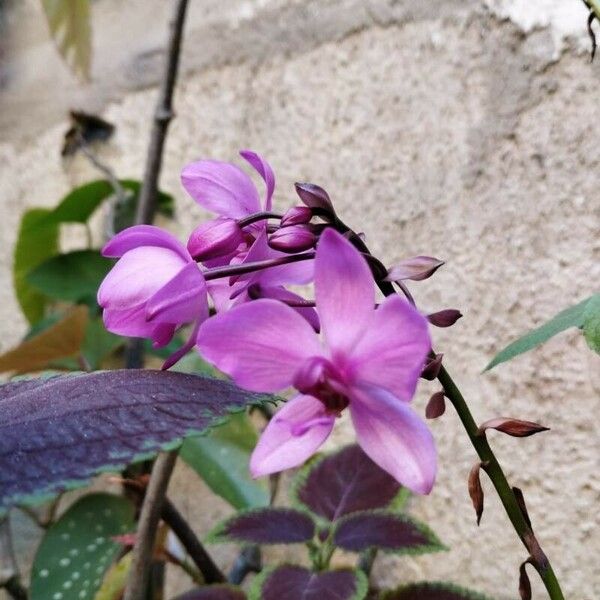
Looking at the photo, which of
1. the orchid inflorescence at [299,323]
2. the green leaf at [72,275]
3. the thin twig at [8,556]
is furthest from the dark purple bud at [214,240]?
the green leaf at [72,275]

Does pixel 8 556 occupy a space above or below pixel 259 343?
below

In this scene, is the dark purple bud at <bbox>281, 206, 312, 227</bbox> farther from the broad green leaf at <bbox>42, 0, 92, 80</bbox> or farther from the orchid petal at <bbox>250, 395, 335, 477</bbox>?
the broad green leaf at <bbox>42, 0, 92, 80</bbox>

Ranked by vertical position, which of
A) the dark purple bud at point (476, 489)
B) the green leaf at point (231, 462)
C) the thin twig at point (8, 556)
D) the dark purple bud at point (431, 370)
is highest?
the dark purple bud at point (431, 370)

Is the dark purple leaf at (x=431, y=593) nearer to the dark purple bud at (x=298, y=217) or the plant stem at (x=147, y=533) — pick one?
the plant stem at (x=147, y=533)

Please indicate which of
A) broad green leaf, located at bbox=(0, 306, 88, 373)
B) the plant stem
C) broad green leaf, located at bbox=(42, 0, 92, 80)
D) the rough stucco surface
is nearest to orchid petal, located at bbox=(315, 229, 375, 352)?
the plant stem

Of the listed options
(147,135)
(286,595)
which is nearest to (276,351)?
(286,595)

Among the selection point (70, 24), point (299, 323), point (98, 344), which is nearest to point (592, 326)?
point (299, 323)

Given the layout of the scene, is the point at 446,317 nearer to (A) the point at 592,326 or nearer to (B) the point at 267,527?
(A) the point at 592,326
